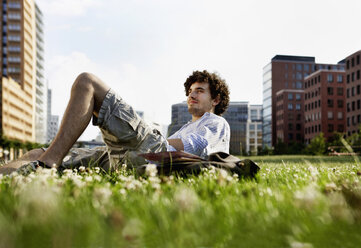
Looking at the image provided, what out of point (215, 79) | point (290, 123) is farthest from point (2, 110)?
point (215, 79)

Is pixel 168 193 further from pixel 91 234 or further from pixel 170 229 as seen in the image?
pixel 91 234

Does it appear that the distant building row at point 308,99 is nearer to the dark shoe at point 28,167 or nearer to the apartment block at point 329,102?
the apartment block at point 329,102

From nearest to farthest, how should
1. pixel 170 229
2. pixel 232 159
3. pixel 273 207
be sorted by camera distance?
1. pixel 170 229
2. pixel 273 207
3. pixel 232 159

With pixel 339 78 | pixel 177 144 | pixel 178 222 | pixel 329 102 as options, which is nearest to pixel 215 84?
pixel 177 144

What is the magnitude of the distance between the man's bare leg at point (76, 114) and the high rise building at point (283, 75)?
130458mm

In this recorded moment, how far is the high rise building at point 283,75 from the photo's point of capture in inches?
5281

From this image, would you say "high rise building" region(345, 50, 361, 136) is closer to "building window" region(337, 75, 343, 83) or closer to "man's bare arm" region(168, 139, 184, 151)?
"building window" region(337, 75, 343, 83)

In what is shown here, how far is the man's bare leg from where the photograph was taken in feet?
13.8

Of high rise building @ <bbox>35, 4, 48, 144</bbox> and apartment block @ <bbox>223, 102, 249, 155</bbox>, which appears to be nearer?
apartment block @ <bbox>223, 102, 249, 155</bbox>

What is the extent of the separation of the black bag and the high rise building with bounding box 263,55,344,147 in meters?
130

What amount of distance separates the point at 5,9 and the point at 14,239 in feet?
409

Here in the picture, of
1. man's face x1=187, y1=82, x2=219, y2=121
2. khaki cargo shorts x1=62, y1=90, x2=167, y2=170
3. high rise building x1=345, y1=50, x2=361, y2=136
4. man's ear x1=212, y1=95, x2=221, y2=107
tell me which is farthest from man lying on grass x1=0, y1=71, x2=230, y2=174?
high rise building x1=345, y1=50, x2=361, y2=136

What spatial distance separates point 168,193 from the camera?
2672 mm

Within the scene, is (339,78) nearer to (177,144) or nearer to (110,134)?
(177,144)
